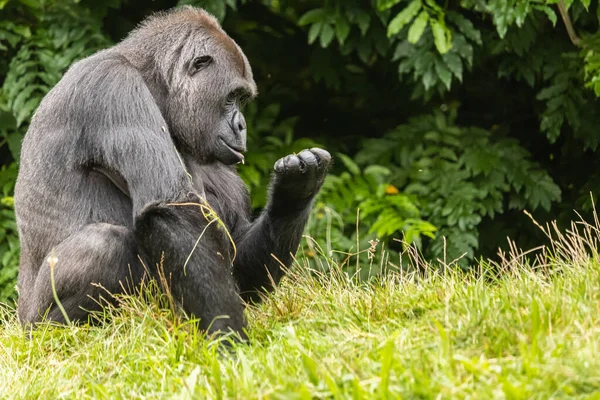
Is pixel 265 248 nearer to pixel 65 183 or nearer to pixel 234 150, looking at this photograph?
pixel 234 150

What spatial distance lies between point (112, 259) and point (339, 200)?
2.68m

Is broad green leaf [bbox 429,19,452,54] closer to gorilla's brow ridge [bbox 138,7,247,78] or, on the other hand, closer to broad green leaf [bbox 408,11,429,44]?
broad green leaf [bbox 408,11,429,44]

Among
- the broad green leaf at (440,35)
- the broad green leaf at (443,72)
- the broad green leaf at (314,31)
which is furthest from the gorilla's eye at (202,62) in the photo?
the broad green leaf at (443,72)

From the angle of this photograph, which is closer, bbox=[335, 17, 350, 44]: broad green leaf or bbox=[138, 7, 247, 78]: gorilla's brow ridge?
bbox=[138, 7, 247, 78]: gorilla's brow ridge

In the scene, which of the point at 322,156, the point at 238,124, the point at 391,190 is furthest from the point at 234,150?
→ the point at 391,190

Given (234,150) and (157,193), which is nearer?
(157,193)

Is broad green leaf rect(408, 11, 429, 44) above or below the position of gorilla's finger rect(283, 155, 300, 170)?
above

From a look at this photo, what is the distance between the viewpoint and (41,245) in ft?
13.4

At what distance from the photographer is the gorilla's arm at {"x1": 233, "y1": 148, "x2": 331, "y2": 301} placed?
4008mm

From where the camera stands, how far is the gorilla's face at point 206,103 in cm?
419

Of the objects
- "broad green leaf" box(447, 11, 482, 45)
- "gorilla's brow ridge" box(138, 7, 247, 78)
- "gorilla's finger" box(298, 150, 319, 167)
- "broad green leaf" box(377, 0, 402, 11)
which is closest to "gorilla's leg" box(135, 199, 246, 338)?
"gorilla's finger" box(298, 150, 319, 167)

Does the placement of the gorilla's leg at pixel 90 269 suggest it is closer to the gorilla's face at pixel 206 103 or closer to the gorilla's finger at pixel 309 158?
the gorilla's face at pixel 206 103

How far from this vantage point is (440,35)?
554 centimetres

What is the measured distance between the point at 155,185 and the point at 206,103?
66 centimetres
